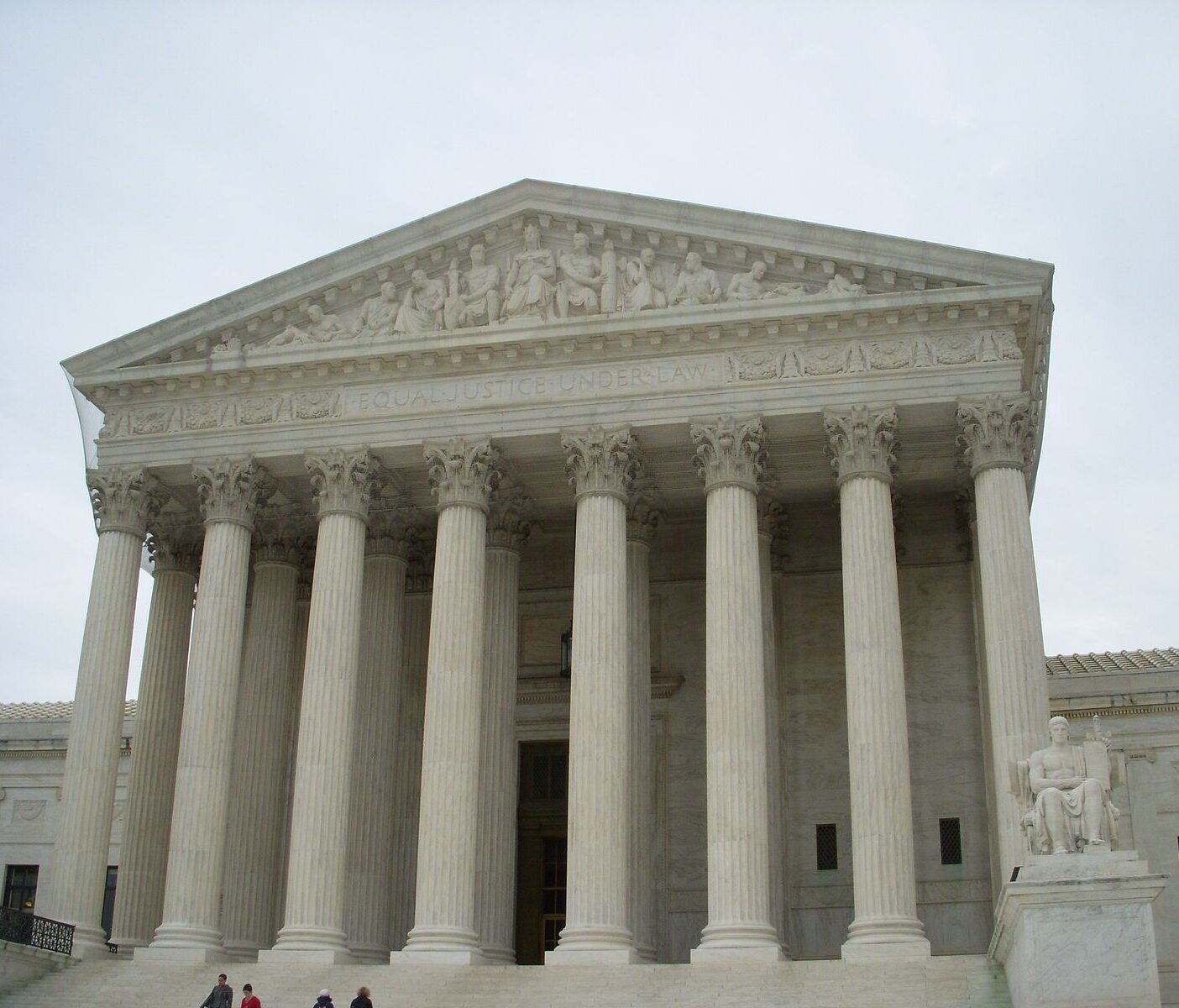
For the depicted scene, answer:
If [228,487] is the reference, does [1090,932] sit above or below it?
below

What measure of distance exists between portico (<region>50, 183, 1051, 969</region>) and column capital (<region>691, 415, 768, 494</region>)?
0.27 feet

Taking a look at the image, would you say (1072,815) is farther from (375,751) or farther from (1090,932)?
(375,751)

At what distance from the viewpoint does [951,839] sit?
116 feet

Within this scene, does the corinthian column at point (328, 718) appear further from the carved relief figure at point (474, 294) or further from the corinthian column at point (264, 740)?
the carved relief figure at point (474, 294)

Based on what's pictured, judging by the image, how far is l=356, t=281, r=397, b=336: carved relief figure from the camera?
35.5 m

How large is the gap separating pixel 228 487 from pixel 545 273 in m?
8.71

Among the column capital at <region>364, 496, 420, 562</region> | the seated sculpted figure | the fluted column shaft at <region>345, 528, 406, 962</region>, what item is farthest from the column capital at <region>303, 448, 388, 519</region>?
the seated sculpted figure

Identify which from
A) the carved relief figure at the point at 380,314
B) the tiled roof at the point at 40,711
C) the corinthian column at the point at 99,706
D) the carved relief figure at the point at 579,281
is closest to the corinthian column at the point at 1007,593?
the carved relief figure at the point at 579,281

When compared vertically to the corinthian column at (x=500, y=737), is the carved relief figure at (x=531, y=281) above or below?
above

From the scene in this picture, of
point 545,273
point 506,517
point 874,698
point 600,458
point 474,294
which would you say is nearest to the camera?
point 874,698

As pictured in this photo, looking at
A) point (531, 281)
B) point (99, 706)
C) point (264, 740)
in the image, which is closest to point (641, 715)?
point (264, 740)

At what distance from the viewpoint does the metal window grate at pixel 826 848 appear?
3591cm

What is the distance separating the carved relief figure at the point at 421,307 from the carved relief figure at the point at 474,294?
28cm

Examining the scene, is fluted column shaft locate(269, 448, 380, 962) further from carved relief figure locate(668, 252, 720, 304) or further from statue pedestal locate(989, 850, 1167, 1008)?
statue pedestal locate(989, 850, 1167, 1008)
